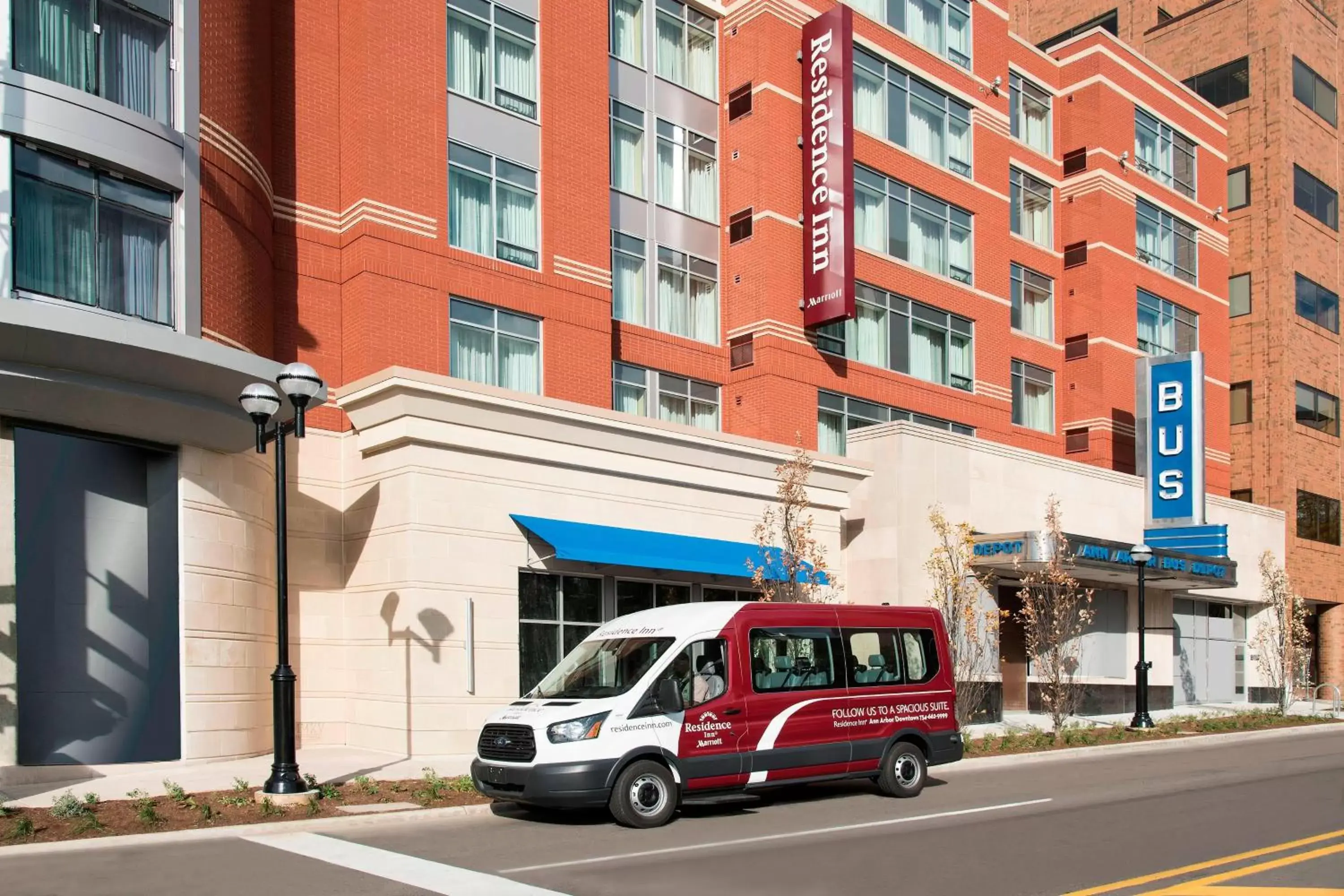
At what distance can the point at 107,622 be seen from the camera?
57.5ft

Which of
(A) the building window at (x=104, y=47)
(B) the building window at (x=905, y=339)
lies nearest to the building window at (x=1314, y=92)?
(B) the building window at (x=905, y=339)

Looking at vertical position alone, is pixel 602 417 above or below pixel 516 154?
below

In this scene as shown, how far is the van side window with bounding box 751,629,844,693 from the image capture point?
14562 mm

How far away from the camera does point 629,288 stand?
28.0m

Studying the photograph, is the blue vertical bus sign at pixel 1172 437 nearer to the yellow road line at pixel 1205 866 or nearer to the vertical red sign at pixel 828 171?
the vertical red sign at pixel 828 171

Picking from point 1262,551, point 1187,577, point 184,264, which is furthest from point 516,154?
point 1262,551

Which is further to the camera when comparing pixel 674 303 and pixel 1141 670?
pixel 674 303

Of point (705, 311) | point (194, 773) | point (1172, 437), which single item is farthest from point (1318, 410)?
point (194, 773)

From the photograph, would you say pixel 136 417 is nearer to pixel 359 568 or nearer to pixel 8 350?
pixel 8 350

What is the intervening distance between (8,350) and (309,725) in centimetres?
816

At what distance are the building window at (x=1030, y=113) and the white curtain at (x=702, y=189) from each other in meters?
12.0

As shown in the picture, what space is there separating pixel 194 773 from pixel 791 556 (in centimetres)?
946

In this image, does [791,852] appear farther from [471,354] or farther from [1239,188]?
[1239,188]

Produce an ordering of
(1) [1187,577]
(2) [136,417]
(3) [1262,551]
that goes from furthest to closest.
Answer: (3) [1262,551] → (1) [1187,577] → (2) [136,417]
